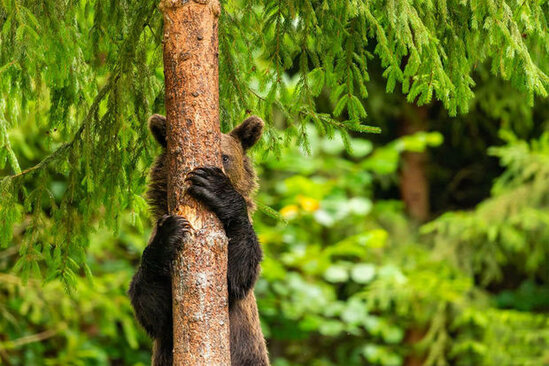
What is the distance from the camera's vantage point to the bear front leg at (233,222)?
9.44ft

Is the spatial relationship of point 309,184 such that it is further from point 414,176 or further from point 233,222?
point 233,222

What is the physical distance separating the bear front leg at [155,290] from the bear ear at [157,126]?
501mm

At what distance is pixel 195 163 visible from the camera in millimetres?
2840

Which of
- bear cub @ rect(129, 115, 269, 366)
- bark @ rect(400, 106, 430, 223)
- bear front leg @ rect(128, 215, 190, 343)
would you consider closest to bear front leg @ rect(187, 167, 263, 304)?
bear cub @ rect(129, 115, 269, 366)

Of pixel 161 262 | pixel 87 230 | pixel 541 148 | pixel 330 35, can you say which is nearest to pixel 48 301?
pixel 87 230

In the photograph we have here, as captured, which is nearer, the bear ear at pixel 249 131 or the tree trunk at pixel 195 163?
the tree trunk at pixel 195 163

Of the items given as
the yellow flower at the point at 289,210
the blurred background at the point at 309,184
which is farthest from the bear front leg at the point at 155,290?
the yellow flower at the point at 289,210

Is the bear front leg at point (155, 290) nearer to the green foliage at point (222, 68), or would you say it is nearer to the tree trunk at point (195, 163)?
the tree trunk at point (195, 163)

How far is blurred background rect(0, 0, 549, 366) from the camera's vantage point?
11.0ft

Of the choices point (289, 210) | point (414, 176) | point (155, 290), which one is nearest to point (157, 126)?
point (155, 290)

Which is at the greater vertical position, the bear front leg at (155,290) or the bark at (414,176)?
the bark at (414,176)

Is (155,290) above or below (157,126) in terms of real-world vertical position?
below

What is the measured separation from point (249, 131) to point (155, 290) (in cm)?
94

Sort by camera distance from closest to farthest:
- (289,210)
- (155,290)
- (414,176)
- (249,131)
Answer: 1. (155,290)
2. (249,131)
3. (289,210)
4. (414,176)
